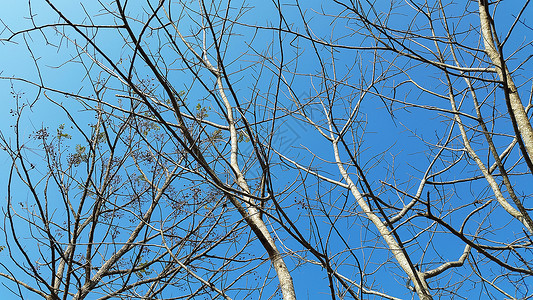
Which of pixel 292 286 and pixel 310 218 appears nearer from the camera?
pixel 310 218

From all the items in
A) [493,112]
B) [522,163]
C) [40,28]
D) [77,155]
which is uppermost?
[77,155]

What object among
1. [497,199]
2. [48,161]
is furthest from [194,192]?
[497,199]

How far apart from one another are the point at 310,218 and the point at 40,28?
1445 millimetres

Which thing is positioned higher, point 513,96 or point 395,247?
point 513,96

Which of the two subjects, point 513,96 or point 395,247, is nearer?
Result: point 513,96

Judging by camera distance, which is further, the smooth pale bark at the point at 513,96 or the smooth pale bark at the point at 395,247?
the smooth pale bark at the point at 395,247

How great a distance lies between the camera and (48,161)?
3387mm

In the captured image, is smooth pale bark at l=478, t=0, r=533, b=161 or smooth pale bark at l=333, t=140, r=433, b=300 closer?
smooth pale bark at l=478, t=0, r=533, b=161

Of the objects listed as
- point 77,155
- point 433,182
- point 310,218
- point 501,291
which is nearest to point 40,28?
point 310,218

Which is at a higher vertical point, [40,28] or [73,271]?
[40,28]

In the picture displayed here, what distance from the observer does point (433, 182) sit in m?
3.41

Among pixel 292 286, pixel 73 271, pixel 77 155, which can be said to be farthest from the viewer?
pixel 77 155

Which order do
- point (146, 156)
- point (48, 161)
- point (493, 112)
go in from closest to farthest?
1. point (493, 112)
2. point (48, 161)
3. point (146, 156)

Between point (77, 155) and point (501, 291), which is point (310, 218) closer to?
point (501, 291)
